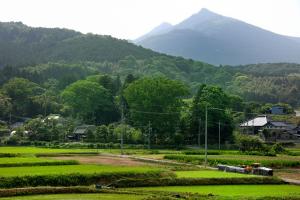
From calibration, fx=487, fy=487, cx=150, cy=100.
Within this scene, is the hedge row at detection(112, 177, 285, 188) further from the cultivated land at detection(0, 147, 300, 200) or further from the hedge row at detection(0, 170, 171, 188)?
the hedge row at detection(0, 170, 171, 188)

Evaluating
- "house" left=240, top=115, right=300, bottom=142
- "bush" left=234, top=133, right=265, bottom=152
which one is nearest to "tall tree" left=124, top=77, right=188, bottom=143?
"bush" left=234, top=133, right=265, bottom=152

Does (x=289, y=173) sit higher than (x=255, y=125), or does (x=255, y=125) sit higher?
(x=255, y=125)

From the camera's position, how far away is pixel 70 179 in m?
29.7

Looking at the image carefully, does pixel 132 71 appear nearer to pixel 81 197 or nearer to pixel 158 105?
pixel 158 105

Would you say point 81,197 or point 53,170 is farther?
point 53,170

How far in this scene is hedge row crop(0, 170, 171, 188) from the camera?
1092 inches

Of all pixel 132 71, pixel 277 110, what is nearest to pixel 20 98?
pixel 277 110

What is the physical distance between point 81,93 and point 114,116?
849cm

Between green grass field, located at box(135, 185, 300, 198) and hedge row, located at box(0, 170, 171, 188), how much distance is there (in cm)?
290

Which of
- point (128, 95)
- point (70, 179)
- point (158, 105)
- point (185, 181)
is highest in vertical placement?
point (128, 95)

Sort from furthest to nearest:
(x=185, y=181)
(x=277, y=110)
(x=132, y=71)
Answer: (x=132, y=71) → (x=277, y=110) → (x=185, y=181)

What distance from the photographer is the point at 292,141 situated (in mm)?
83688

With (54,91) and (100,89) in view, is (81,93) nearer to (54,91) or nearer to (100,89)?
(100,89)

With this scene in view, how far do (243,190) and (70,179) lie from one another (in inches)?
410
